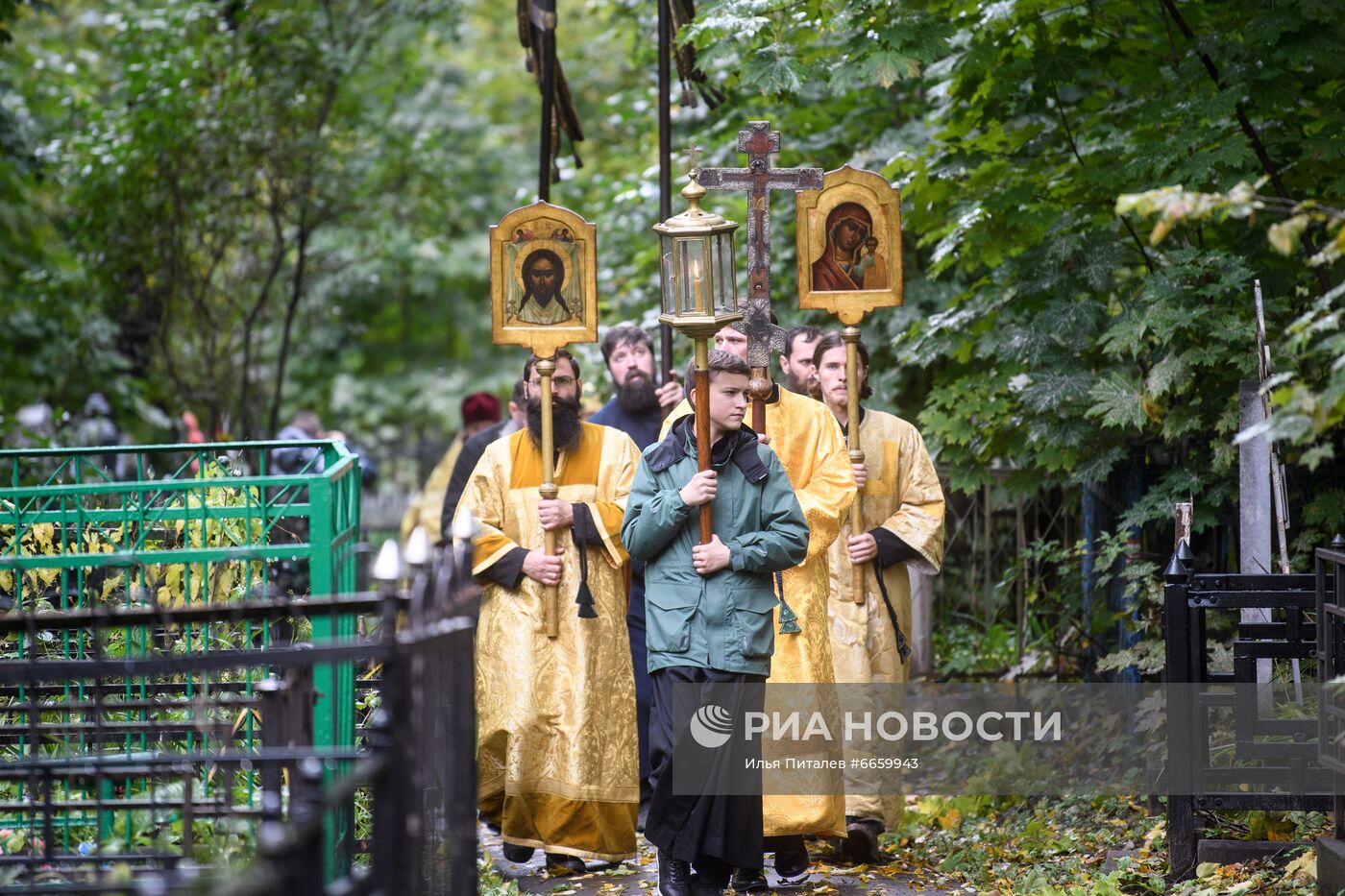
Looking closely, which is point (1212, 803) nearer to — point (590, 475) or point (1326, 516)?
point (1326, 516)

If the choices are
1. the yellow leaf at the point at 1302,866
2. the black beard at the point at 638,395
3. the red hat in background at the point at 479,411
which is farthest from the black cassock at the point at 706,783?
the red hat in background at the point at 479,411

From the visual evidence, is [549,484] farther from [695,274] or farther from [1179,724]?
[1179,724]

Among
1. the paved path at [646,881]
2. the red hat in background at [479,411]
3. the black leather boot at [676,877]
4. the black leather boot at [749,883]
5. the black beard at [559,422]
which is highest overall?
the red hat in background at [479,411]

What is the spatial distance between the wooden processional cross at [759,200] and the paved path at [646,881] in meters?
2.18

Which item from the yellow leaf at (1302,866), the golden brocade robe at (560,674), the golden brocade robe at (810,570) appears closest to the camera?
the yellow leaf at (1302,866)

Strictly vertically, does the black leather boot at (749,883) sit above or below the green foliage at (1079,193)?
below

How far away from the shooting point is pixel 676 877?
6.15m

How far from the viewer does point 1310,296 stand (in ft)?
24.9

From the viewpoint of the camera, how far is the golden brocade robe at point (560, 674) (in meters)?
7.18

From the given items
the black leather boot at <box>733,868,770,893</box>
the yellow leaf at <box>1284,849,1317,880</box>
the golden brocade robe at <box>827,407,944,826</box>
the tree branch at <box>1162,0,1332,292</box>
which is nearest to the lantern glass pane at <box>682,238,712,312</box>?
the golden brocade robe at <box>827,407,944,826</box>

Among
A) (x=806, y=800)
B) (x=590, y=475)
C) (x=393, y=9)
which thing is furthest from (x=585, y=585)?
(x=393, y=9)

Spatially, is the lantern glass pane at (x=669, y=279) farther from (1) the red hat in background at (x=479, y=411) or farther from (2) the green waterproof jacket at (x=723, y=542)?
(1) the red hat in background at (x=479, y=411)

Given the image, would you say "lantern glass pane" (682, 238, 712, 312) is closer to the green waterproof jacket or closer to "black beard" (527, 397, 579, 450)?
the green waterproof jacket

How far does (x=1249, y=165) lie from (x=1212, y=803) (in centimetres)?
311
